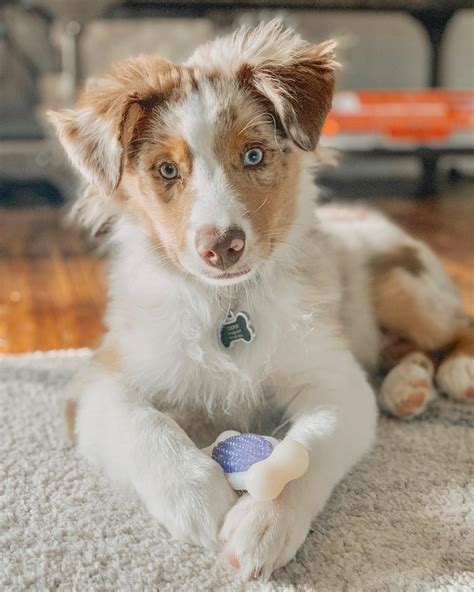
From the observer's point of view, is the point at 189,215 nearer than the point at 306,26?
Yes

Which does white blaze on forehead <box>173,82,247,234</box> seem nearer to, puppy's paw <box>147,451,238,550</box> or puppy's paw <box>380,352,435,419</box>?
puppy's paw <box>147,451,238,550</box>

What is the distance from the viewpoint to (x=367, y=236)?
2.54 m

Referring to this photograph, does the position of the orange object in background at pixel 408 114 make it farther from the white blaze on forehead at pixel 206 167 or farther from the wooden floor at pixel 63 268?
the white blaze on forehead at pixel 206 167

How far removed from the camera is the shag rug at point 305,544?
1.41m

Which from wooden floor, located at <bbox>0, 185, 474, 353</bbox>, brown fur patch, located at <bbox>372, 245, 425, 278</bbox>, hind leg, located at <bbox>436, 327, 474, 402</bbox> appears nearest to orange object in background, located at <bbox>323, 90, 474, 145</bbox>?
wooden floor, located at <bbox>0, 185, 474, 353</bbox>

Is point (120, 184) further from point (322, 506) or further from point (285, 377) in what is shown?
point (322, 506)

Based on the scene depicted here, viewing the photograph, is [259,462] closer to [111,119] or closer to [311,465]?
[311,465]

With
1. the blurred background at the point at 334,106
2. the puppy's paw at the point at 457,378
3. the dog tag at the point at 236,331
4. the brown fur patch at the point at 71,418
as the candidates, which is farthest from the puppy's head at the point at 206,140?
the blurred background at the point at 334,106

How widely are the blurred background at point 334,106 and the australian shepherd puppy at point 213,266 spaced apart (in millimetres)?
1541

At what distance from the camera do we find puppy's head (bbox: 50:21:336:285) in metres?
1.73

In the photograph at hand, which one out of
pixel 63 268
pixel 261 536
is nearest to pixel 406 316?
pixel 261 536

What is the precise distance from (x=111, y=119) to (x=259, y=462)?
2.58ft

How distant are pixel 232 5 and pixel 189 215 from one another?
135 inches

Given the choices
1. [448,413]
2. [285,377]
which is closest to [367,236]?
[448,413]
